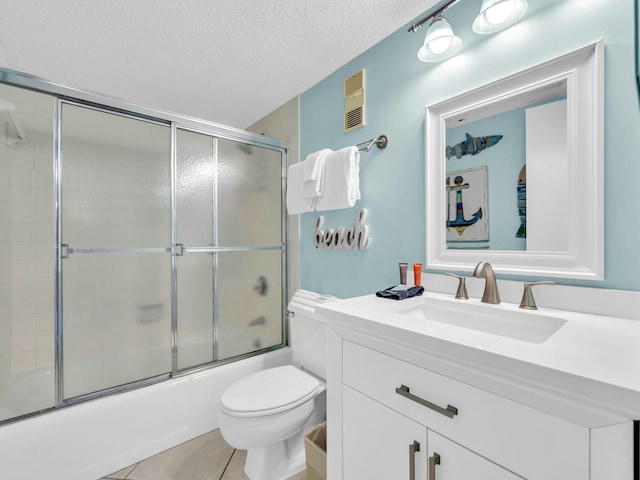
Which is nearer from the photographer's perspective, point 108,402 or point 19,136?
point 108,402

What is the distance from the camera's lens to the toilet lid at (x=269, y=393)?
1229 millimetres

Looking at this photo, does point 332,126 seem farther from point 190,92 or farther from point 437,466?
point 437,466

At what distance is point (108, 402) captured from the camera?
1.47 m

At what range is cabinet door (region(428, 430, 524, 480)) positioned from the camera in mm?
611

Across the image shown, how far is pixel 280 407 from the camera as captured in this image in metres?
1.25

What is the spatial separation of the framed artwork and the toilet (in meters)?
0.80

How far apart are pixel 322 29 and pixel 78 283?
1791 mm

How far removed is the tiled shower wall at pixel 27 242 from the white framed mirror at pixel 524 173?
1.93m

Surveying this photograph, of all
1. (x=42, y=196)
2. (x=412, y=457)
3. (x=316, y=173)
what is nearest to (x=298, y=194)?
(x=316, y=173)

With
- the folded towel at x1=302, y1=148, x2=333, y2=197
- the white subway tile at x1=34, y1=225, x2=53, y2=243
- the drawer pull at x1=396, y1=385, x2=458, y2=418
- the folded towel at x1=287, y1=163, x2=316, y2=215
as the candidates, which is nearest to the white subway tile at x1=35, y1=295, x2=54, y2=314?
the white subway tile at x1=34, y1=225, x2=53, y2=243

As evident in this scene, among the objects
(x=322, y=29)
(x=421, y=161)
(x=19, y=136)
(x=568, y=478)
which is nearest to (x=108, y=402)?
(x=19, y=136)

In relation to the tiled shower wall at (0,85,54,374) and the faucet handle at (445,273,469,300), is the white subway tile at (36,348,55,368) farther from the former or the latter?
the faucet handle at (445,273,469,300)

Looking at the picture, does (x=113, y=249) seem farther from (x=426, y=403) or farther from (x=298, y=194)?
(x=426, y=403)

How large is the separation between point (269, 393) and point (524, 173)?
1.38 meters
